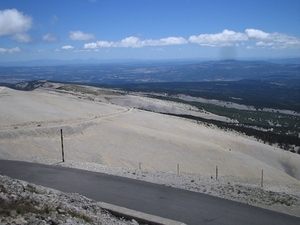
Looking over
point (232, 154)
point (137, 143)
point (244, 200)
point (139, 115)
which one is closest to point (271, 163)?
point (232, 154)

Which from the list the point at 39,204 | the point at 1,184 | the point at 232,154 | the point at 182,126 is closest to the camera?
the point at 39,204

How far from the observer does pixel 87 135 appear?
108 feet

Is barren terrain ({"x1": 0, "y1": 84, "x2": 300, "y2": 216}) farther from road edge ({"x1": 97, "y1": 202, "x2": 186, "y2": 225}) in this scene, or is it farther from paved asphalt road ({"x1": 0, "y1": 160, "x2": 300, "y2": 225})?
road edge ({"x1": 97, "y1": 202, "x2": 186, "y2": 225})

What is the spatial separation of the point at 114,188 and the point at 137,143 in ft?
61.5

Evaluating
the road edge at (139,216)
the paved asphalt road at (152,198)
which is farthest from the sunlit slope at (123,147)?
the road edge at (139,216)

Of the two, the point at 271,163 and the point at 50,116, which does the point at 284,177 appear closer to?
the point at 271,163

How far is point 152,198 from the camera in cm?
1377

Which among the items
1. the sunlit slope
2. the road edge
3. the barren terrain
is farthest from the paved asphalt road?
the sunlit slope

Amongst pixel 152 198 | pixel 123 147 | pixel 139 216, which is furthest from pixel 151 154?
pixel 139 216

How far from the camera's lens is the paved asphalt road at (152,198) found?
12.1m

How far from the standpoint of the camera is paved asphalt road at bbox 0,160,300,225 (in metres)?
12.1

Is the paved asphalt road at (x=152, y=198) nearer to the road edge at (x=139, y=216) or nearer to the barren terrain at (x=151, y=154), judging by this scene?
the barren terrain at (x=151, y=154)

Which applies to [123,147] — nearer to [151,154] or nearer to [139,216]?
[151,154]

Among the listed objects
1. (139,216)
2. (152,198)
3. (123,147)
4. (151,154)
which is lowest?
(151,154)
